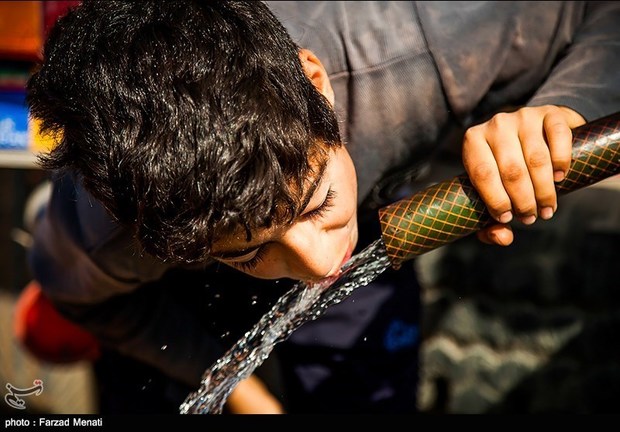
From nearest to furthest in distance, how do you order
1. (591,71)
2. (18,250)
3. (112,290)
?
(591,71) → (112,290) → (18,250)

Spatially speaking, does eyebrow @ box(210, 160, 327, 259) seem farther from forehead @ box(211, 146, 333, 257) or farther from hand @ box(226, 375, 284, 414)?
hand @ box(226, 375, 284, 414)

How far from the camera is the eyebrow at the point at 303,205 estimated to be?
1099mm

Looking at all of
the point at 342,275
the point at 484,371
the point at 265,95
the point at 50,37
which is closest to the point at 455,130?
the point at 342,275

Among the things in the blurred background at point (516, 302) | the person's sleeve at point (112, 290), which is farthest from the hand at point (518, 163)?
the blurred background at point (516, 302)

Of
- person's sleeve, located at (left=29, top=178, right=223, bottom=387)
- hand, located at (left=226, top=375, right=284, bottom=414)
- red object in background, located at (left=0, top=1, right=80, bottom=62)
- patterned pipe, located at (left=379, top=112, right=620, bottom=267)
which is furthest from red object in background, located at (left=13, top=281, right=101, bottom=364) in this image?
patterned pipe, located at (left=379, top=112, right=620, bottom=267)

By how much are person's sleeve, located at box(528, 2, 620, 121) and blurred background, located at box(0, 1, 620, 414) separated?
0.60 m

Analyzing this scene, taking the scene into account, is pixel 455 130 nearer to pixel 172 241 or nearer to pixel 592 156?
pixel 592 156

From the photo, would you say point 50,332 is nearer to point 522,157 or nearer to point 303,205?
point 303,205

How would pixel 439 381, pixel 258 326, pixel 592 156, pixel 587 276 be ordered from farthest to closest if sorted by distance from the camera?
pixel 439 381 → pixel 587 276 → pixel 258 326 → pixel 592 156

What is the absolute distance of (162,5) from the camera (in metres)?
1.12

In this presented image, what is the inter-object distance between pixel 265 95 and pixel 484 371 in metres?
1.48

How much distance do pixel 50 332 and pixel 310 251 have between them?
48.7 inches

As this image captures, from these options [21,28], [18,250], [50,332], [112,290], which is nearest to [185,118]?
[112,290]

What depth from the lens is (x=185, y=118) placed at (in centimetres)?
103
